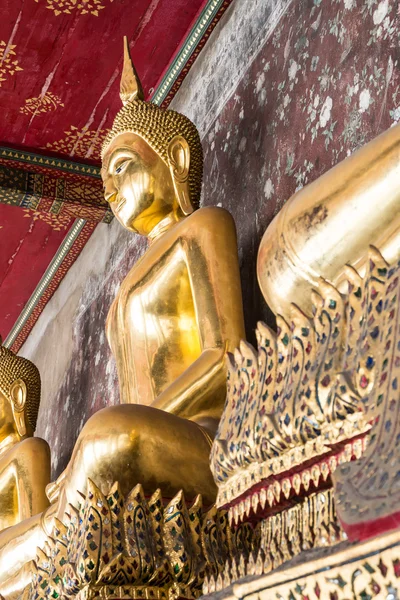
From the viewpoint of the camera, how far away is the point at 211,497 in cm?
166

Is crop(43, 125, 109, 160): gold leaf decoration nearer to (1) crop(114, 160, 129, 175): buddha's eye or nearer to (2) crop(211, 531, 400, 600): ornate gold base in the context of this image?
(1) crop(114, 160, 129, 175): buddha's eye

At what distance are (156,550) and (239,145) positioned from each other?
1427 millimetres

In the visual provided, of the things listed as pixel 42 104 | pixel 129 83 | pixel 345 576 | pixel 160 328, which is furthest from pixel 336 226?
pixel 42 104

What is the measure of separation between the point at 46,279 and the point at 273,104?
6.44 feet

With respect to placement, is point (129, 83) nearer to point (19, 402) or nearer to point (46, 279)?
point (19, 402)

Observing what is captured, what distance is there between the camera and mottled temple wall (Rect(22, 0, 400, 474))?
2.05m

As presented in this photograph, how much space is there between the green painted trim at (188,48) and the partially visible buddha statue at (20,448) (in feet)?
3.80

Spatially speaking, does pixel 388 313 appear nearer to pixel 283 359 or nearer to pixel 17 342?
pixel 283 359

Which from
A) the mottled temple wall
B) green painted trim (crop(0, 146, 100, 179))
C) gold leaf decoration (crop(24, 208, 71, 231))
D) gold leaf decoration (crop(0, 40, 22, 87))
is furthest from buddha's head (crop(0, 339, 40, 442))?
gold leaf decoration (crop(0, 40, 22, 87))

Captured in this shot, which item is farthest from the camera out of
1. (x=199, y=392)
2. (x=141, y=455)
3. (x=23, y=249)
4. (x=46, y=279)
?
(x=46, y=279)

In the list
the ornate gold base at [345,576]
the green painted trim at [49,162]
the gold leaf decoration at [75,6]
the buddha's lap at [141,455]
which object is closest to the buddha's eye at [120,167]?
the gold leaf decoration at [75,6]

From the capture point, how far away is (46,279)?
4.20m

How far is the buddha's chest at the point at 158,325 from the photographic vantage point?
237cm

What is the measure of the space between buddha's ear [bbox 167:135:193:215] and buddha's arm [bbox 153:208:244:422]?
218mm
